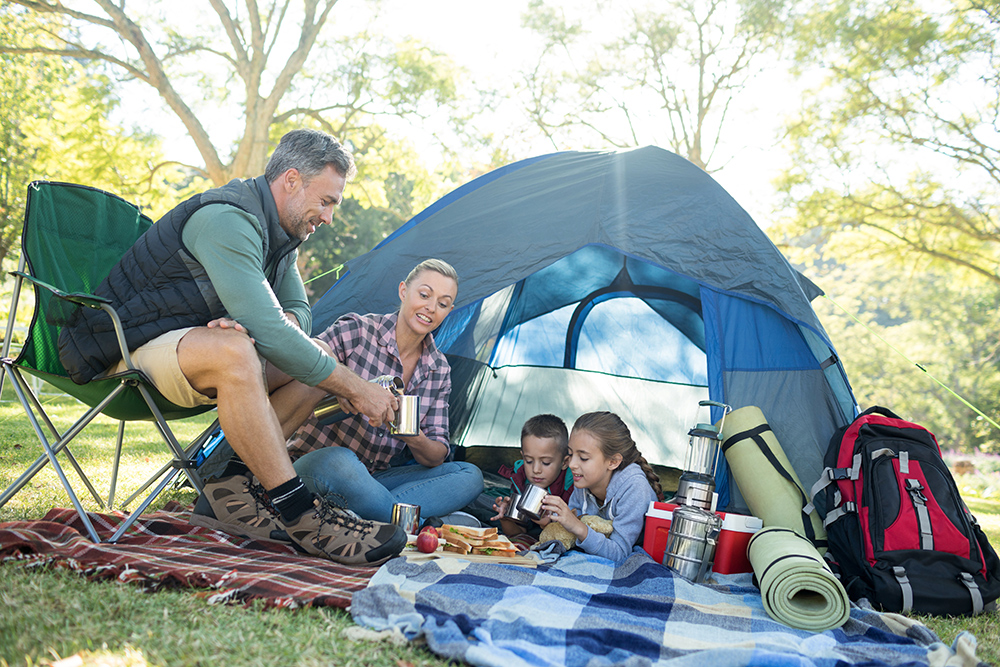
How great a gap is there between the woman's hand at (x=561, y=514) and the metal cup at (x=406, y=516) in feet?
1.42

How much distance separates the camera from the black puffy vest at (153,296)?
6.82 feet

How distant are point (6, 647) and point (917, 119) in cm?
981

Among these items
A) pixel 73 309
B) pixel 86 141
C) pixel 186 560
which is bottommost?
pixel 186 560

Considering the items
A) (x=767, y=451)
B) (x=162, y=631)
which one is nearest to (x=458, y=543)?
(x=162, y=631)

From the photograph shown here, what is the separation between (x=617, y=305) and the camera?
3852 millimetres

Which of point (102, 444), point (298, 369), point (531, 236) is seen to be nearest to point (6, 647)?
point (298, 369)

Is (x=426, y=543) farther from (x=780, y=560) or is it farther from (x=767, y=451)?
(x=767, y=451)

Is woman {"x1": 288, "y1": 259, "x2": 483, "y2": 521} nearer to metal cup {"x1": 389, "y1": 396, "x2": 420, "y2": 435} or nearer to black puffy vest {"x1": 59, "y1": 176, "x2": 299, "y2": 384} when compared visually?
metal cup {"x1": 389, "y1": 396, "x2": 420, "y2": 435}

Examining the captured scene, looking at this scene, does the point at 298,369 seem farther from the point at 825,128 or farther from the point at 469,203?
the point at 825,128

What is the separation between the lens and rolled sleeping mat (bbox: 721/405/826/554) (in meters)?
2.49

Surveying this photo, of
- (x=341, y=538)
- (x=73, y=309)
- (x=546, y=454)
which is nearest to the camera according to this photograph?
(x=341, y=538)

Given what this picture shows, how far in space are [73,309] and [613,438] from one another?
71.7 inches

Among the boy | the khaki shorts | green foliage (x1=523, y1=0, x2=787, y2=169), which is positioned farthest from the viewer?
green foliage (x1=523, y1=0, x2=787, y2=169)

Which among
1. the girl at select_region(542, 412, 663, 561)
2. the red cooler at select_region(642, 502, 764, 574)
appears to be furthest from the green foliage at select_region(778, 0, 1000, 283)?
the red cooler at select_region(642, 502, 764, 574)
